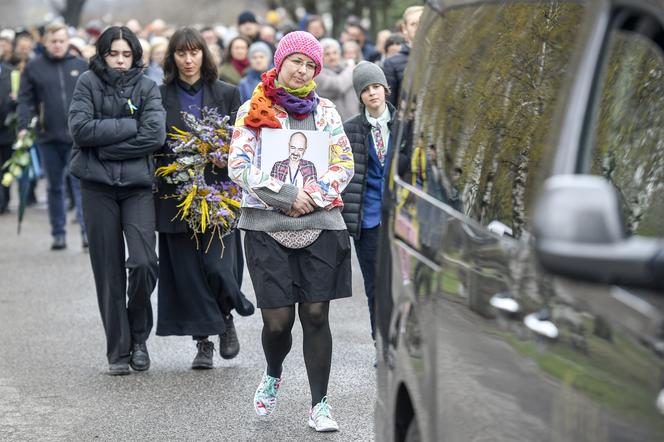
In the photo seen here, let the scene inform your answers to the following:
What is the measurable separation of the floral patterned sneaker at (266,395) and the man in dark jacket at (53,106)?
7.33 meters

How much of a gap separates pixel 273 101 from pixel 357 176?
1259 mm

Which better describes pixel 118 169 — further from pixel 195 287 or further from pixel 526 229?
pixel 526 229

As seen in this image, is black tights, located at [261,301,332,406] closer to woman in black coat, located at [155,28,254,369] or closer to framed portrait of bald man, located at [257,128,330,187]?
framed portrait of bald man, located at [257,128,330,187]

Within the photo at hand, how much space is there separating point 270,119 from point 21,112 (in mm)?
7956

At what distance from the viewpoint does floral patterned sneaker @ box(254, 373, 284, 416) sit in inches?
272

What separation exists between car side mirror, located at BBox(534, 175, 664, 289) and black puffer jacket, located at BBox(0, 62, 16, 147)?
15.4 m

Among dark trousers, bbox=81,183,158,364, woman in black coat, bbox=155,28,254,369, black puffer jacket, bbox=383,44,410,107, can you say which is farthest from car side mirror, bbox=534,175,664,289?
black puffer jacket, bbox=383,44,410,107

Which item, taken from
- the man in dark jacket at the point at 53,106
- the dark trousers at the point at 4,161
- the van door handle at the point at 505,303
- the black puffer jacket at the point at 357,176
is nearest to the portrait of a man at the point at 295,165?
the black puffer jacket at the point at 357,176

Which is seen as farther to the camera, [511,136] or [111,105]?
[111,105]

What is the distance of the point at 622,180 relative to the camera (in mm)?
3977

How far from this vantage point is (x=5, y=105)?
17.5 metres

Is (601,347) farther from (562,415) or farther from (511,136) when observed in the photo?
(511,136)

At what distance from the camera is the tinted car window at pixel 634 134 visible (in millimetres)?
3760

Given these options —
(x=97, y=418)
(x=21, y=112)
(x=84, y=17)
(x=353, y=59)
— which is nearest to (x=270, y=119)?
(x=97, y=418)
